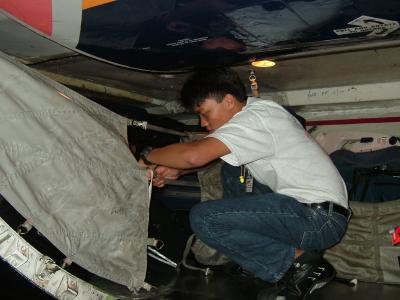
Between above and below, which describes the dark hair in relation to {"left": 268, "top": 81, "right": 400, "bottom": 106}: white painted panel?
above

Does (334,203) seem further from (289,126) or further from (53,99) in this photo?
(53,99)

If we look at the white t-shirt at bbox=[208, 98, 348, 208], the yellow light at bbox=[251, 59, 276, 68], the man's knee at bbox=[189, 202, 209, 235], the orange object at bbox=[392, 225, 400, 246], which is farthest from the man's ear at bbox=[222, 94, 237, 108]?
the orange object at bbox=[392, 225, 400, 246]

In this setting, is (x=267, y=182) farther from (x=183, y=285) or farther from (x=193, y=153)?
(x=183, y=285)

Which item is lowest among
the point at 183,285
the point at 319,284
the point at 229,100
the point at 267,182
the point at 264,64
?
the point at 183,285

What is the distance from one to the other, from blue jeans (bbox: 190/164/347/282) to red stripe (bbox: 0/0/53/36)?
137 centimetres

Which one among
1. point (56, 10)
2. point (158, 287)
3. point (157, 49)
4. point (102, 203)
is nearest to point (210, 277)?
point (158, 287)

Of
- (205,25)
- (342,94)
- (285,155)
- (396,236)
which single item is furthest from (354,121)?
(205,25)

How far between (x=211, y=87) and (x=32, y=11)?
1072mm

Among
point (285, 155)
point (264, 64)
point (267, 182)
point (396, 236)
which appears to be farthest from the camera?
point (264, 64)

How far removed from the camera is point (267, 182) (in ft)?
7.72

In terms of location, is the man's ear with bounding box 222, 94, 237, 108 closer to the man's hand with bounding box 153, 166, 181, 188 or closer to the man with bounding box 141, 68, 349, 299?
the man with bounding box 141, 68, 349, 299

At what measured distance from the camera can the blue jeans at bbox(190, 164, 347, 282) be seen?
82.4 inches

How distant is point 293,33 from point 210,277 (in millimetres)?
1991

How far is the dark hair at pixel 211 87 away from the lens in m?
2.24
